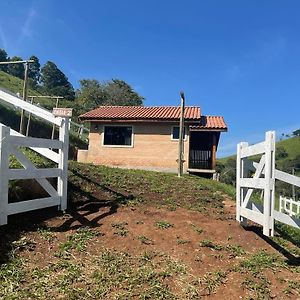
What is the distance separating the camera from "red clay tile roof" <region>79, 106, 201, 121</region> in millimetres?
21819

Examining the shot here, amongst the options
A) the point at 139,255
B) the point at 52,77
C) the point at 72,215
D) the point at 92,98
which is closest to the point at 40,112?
the point at 72,215

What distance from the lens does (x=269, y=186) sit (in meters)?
5.90

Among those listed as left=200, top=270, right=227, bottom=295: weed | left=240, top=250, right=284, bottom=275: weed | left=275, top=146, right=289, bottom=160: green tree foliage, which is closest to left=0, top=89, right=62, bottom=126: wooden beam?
left=200, top=270, right=227, bottom=295: weed

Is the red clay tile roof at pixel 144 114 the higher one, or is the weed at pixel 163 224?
the red clay tile roof at pixel 144 114

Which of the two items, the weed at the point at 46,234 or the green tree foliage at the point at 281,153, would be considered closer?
the weed at the point at 46,234

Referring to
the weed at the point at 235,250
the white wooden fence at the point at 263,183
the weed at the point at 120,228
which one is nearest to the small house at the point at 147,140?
the white wooden fence at the point at 263,183

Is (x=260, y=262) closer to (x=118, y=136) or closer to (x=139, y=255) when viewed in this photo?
(x=139, y=255)

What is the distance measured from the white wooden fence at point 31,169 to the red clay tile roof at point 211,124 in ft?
48.9

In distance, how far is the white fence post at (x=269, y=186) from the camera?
230 inches

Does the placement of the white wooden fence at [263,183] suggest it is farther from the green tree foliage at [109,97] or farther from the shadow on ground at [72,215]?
the green tree foliage at [109,97]

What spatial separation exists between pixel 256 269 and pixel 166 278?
1.31 metres

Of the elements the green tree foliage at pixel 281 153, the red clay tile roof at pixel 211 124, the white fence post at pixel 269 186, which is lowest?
the white fence post at pixel 269 186

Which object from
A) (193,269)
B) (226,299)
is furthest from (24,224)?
(226,299)

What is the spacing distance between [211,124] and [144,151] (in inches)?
169
